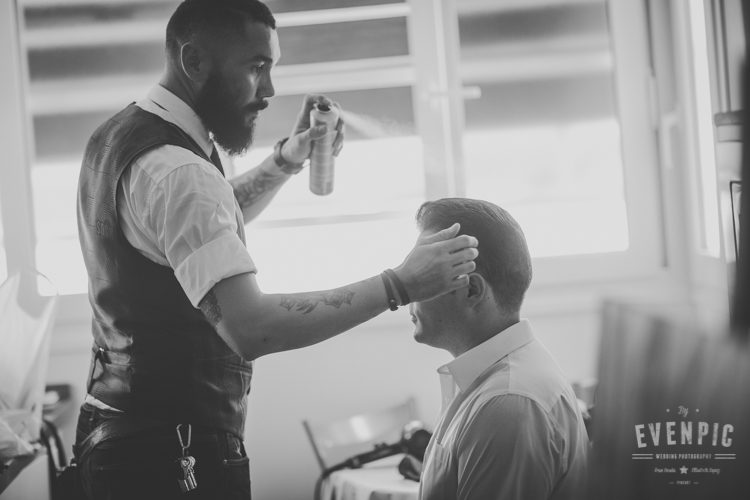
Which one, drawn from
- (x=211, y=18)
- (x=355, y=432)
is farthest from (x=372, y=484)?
(x=211, y=18)

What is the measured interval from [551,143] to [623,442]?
266 cm

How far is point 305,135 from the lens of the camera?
2.13 metres

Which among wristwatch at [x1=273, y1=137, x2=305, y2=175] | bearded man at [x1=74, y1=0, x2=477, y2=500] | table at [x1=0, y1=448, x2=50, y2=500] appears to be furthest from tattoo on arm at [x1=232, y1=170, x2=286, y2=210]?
table at [x1=0, y1=448, x2=50, y2=500]

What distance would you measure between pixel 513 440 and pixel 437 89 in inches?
83.2

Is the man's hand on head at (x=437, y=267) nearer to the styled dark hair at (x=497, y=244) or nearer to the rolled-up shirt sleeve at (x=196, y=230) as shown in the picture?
the styled dark hair at (x=497, y=244)

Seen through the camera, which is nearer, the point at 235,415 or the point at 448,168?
the point at 235,415

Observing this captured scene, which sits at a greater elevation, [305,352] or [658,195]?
[658,195]

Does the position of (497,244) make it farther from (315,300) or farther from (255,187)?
(255,187)

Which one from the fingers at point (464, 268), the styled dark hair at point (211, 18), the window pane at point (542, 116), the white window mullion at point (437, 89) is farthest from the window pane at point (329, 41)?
the fingers at point (464, 268)

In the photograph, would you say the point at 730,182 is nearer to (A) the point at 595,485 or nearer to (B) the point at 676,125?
(A) the point at 595,485

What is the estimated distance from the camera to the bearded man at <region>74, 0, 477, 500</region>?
1426 mm

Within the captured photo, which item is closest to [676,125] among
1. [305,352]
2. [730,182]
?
[305,352]

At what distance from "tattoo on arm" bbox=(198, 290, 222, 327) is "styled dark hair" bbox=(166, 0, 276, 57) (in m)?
0.54

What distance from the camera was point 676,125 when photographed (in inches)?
126
